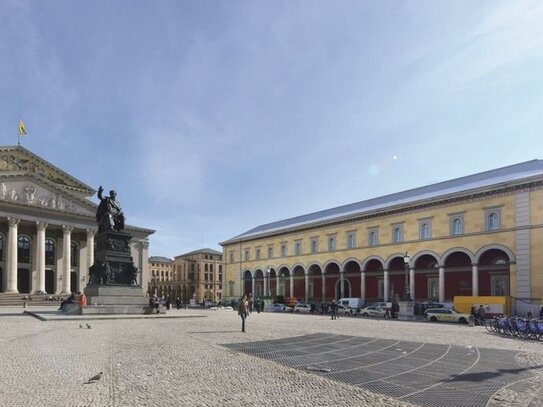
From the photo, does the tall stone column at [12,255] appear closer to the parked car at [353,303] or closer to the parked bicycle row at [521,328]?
the parked car at [353,303]

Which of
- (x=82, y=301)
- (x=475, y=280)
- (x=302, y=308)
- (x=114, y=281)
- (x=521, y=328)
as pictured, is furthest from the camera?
(x=302, y=308)

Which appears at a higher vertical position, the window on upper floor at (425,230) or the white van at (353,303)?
the window on upper floor at (425,230)

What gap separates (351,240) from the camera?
5866 centimetres

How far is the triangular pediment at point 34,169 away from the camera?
6047 cm

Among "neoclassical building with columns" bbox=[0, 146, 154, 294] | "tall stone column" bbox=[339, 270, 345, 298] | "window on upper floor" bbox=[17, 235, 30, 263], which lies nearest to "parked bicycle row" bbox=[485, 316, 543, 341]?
"tall stone column" bbox=[339, 270, 345, 298]

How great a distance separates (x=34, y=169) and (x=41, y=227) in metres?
9.63

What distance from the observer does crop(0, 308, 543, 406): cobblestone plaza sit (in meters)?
7.88

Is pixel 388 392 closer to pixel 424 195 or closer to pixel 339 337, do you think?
pixel 339 337

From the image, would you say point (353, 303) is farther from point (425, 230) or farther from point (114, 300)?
point (114, 300)

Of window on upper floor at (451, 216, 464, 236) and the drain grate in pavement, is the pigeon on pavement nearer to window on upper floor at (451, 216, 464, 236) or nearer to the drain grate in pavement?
the drain grate in pavement

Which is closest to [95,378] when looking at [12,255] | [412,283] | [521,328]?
[521,328]

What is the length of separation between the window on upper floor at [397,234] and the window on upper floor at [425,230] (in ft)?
8.79

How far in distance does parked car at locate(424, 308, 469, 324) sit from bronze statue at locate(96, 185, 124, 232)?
24.3m

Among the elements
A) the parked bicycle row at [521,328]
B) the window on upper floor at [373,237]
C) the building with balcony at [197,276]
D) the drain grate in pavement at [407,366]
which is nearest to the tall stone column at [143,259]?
the window on upper floor at [373,237]
